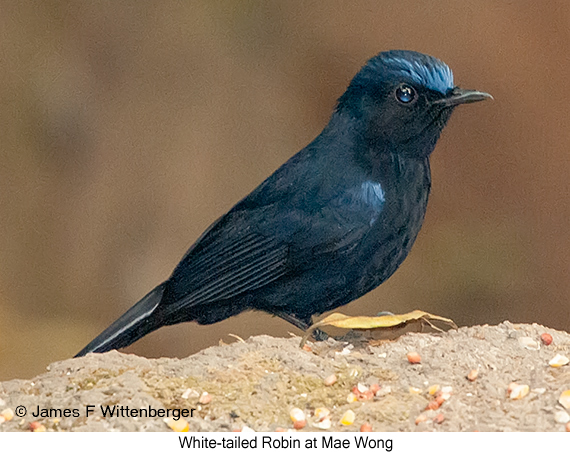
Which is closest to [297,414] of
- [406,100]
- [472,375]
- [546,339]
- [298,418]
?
[298,418]

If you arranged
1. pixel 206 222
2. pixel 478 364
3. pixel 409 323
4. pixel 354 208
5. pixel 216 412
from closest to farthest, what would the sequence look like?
pixel 216 412 → pixel 478 364 → pixel 409 323 → pixel 354 208 → pixel 206 222

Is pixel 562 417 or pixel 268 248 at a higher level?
pixel 268 248

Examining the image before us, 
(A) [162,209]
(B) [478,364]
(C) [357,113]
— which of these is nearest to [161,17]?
(A) [162,209]

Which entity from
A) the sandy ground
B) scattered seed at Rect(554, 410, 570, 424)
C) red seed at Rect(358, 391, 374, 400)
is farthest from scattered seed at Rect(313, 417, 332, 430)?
scattered seed at Rect(554, 410, 570, 424)

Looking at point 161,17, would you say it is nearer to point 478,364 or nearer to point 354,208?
point 354,208

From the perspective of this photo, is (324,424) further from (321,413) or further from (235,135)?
(235,135)

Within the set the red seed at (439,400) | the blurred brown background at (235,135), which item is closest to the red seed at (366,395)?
the red seed at (439,400)
